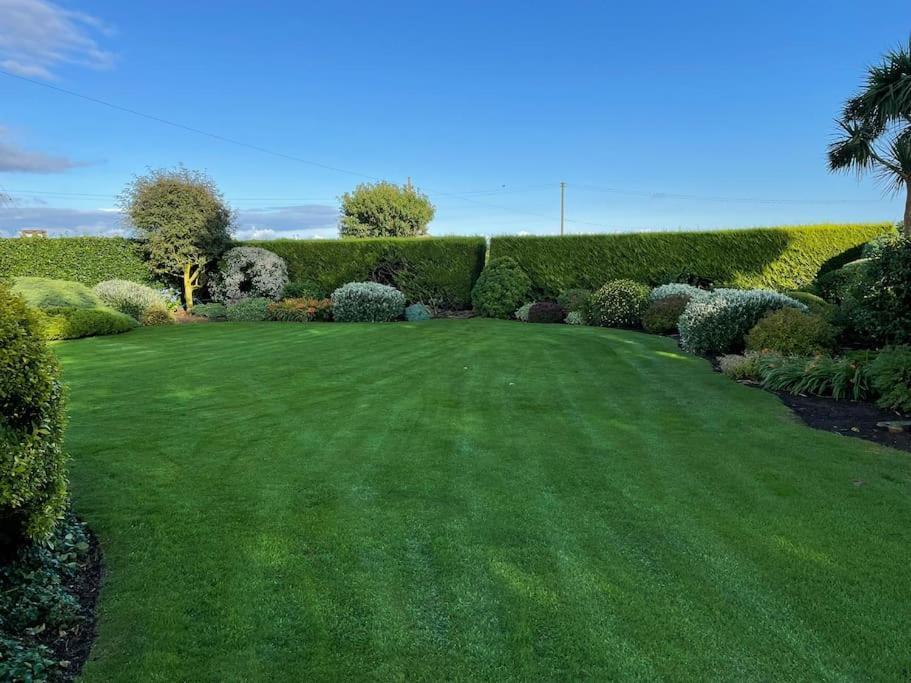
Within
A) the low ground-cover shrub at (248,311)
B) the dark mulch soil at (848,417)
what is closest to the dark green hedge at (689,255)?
the low ground-cover shrub at (248,311)

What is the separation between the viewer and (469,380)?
7414mm

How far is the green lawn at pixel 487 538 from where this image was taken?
2.22 meters

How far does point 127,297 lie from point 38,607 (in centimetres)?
1537

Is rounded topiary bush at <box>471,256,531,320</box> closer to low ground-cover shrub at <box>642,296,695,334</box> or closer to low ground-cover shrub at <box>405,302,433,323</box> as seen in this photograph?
low ground-cover shrub at <box>405,302,433,323</box>

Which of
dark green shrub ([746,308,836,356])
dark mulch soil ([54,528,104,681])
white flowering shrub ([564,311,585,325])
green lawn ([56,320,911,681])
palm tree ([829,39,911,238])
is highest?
palm tree ([829,39,911,238])

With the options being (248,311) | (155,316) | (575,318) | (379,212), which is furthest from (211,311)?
(379,212)

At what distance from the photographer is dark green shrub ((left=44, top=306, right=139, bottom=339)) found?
11664 mm

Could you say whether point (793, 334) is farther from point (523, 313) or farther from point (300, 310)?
point (300, 310)

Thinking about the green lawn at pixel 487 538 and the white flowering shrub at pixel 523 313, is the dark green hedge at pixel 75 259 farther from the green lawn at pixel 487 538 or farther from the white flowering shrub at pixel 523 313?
the green lawn at pixel 487 538

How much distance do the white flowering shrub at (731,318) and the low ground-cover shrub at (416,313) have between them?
9175 millimetres

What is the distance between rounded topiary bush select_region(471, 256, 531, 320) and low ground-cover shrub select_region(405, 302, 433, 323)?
1693 millimetres

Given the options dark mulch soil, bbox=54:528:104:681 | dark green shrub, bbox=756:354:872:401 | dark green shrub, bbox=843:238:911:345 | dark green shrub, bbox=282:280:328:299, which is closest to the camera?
dark mulch soil, bbox=54:528:104:681

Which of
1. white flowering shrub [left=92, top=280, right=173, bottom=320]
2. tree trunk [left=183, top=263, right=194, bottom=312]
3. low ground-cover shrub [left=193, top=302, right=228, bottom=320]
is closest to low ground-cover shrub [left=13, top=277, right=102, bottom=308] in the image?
white flowering shrub [left=92, top=280, right=173, bottom=320]

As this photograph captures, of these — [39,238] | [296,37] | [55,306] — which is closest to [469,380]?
[55,306]
